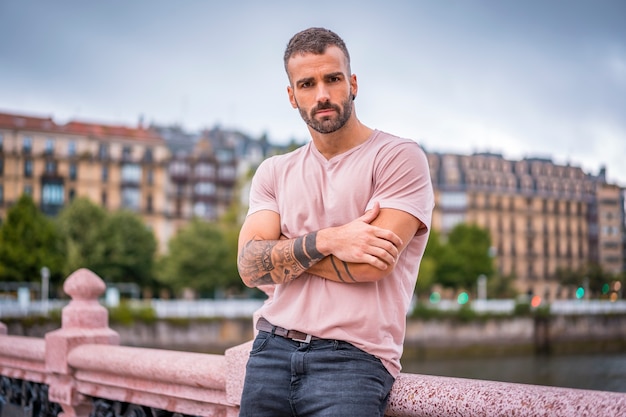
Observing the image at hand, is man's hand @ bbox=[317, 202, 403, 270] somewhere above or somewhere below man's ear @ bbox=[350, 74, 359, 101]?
below

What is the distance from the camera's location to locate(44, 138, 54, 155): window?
6469cm

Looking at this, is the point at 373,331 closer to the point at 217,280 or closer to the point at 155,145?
the point at 217,280

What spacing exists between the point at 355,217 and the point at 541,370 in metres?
43.8

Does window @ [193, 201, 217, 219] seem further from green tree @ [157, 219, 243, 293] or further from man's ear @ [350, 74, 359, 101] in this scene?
man's ear @ [350, 74, 359, 101]

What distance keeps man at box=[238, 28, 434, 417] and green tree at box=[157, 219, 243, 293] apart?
161ft

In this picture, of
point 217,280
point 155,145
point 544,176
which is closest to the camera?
point 217,280

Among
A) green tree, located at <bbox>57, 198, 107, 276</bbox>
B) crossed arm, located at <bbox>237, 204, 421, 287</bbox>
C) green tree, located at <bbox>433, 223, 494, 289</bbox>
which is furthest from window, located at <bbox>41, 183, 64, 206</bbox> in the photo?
crossed arm, located at <bbox>237, 204, 421, 287</bbox>

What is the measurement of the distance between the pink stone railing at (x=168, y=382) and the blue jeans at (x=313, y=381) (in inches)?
9.0

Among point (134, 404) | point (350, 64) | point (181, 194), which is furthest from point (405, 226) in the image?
point (181, 194)

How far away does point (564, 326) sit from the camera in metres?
56.2

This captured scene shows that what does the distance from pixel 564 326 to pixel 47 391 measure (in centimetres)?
5473

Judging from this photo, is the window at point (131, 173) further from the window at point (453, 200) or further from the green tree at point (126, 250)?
the window at point (453, 200)

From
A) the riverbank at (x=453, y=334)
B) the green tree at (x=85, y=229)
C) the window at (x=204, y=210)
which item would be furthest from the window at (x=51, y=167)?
the riverbank at (x=453, y=334)

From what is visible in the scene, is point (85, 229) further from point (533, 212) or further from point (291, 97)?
point (291, 97)
